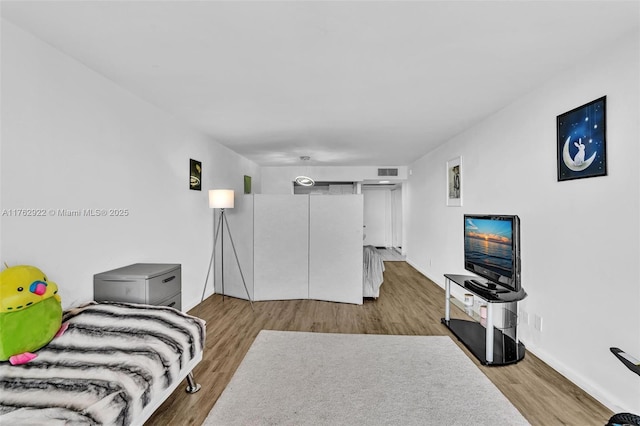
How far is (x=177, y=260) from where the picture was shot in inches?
150

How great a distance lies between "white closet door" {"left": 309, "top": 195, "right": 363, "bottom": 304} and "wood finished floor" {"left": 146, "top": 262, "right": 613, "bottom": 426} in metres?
0.23

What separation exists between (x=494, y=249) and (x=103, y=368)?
3.25m

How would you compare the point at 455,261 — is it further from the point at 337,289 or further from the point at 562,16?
the point at 562,16

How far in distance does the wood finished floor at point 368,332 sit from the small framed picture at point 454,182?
1550 mm

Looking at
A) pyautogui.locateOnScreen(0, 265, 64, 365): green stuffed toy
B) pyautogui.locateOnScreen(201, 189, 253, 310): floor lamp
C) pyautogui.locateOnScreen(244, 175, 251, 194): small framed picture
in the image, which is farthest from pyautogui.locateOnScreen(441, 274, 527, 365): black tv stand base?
pyautogui.locateOnScreen(244, 175, 251, 194): small framed picture

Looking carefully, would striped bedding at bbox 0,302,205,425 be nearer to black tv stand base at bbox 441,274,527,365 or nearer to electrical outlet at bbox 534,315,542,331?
black tv stand base at bbox 441,274,527,365

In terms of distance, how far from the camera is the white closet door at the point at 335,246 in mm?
4520

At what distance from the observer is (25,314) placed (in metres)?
1.69

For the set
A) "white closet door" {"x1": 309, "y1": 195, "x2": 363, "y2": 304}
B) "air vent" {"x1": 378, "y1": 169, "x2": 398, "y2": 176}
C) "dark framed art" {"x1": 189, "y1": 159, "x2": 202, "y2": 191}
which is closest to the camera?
"dark framed art" {"x1": 189, "y1": 159, "x2": 202, "y2": 191}

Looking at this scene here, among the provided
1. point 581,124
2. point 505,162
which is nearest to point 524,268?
point 505,162

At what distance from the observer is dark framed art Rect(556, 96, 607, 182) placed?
2127 mm

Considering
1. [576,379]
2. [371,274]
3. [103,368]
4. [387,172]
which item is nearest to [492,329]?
[576,379]

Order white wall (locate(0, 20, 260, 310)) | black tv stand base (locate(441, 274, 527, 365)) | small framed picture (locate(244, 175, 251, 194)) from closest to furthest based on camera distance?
1. white wall (locate(0, 20, 260, 310))
2. black tv stand base (locate(441, 274, 527, 365))
3. small framed picture (locate(244, 175, 251, 194))

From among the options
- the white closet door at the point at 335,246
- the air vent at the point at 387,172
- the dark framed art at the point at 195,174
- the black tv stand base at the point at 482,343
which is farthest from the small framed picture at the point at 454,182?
the dark framed art at the point at 195,174
